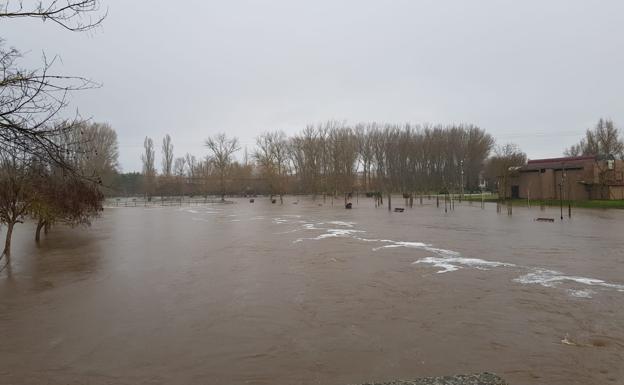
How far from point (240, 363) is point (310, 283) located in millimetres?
4907

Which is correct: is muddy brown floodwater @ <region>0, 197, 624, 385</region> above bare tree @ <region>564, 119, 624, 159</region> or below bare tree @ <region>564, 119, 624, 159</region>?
below

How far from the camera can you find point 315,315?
8.25 metres

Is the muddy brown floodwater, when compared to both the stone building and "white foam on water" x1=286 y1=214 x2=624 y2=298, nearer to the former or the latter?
"white foam on water" x1=286 y1=214 x2=624 y2=298

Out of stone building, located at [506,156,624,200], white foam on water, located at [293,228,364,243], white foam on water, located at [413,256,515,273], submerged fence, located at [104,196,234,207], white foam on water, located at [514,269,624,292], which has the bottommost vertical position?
white foam on water, located at [514,269,624,292]

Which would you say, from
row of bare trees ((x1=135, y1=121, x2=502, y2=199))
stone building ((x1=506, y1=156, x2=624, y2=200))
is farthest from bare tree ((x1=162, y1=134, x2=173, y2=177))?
stone building ((x1=506, y1=156, x2=624, y2=200))

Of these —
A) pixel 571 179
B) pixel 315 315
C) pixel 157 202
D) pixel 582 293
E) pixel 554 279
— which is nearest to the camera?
pixel 315 315

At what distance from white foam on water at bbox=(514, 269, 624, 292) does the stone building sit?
36.9m

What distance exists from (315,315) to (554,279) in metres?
6.86

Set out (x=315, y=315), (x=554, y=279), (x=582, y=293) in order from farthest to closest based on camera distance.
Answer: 1. (x=554, y=279)
2. (x=582, y=293)
3. (x=315, y=315)

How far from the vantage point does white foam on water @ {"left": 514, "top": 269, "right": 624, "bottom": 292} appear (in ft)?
33.8

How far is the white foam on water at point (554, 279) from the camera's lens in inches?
405

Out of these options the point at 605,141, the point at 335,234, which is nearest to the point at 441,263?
the point at 335,234

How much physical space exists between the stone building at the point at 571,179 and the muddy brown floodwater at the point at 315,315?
38275 mm

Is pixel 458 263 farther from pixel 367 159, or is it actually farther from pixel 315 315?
pixel 367 159
